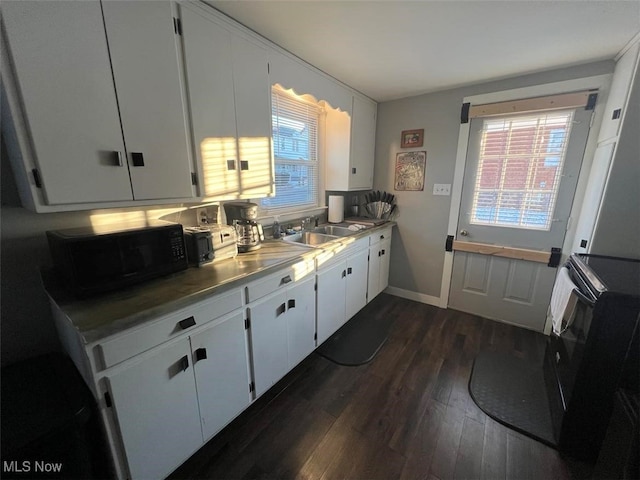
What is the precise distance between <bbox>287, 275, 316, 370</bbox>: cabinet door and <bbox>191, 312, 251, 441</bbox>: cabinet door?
14.7 inches

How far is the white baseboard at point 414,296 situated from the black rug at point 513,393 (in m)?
A: 0.87

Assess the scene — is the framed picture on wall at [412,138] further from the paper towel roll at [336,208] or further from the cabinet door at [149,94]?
the cabinet door at [149,94]

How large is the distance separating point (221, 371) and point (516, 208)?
2.85m

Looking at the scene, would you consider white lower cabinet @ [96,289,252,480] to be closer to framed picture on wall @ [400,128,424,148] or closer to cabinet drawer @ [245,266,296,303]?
cabinet drawer @ [245,266,296,303]

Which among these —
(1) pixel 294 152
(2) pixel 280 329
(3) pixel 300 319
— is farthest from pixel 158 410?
(1) pixel 294 152

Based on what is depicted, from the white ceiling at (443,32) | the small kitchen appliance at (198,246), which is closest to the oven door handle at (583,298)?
the white ceiling at (443,32)

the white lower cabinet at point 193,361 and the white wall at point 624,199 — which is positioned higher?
the white wall at point 624,199

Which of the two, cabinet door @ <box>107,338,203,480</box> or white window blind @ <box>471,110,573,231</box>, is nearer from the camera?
cabinet door @ <box>107,338,203,480</box>

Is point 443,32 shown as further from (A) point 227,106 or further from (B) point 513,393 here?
(B) point 513,393

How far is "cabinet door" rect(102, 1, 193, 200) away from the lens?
1129 millimetres

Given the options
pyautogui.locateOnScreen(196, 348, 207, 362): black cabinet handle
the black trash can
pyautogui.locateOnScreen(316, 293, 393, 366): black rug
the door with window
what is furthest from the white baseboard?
the black trash can

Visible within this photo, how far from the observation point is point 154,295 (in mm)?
1125

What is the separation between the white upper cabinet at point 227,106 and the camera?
1.39 m

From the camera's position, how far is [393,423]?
159 centimetres
